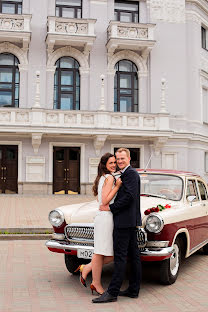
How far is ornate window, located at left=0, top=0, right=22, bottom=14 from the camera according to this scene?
21688mm

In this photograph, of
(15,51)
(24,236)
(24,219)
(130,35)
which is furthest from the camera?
(130,35)

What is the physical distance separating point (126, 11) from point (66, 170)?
Result: 34.4 feet

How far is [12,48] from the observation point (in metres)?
21.4

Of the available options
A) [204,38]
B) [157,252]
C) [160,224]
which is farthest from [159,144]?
[157,252]

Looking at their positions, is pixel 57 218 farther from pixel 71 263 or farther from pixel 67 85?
pixel 67 85

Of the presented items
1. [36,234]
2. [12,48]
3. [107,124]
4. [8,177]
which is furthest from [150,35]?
[36,234]

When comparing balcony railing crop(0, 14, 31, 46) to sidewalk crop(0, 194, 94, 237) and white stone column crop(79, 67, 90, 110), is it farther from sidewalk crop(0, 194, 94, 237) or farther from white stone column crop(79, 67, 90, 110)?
sidewalk crop(0, 194, 94, 237)

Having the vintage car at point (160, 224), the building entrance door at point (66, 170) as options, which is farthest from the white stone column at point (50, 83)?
the vintage car at point (160, 224)

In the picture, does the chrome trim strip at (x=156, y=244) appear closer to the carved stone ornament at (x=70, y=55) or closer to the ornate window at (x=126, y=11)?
the carved stone ornament at (x=70, y=55)

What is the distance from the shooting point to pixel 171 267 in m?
5.52

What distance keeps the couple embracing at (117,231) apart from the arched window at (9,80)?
17.6m

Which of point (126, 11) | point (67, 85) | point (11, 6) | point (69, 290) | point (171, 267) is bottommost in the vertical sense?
point (69, 290)

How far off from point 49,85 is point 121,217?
1798 cm

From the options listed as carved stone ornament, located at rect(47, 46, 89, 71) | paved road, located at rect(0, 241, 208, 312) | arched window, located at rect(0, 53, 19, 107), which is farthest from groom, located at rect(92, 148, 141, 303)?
carved stone ornament, located at rect(47, 46, 89, 71)
